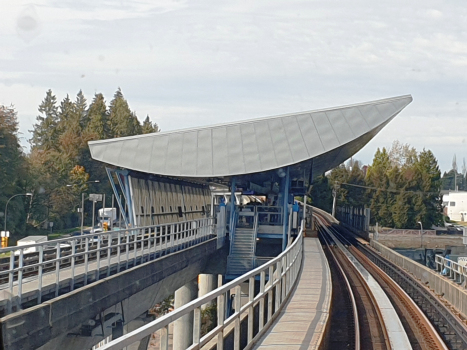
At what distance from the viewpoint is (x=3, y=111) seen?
56.8 meters

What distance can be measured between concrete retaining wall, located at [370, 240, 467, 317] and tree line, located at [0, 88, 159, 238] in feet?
98.2

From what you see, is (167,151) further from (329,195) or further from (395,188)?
(329,195)

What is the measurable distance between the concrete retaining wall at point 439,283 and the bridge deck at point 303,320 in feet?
12.7

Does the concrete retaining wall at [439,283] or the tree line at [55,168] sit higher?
the tree line at [55,168]

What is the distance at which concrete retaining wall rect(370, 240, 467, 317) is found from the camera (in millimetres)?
19538

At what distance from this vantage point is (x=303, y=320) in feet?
40.0

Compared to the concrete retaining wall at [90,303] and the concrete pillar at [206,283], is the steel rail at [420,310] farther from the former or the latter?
the concrete pillar at [206,283]

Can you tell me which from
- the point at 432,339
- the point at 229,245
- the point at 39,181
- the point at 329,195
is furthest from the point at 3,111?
the point at 329,195

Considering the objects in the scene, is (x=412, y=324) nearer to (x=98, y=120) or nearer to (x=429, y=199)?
(x=98, y=120)

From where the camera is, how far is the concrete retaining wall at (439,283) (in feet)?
64.1

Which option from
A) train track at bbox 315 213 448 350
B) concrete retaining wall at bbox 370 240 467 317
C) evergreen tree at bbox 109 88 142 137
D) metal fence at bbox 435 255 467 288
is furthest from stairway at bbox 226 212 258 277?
evergreen tree at bbox 109 88 142 137

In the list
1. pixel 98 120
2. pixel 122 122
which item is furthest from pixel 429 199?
pixel 98 120

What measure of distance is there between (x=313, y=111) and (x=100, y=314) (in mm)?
22843

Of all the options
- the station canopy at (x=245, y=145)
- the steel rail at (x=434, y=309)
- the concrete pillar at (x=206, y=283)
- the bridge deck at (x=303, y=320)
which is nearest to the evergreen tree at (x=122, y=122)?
the concrete pillar at (x=206, y=283)
